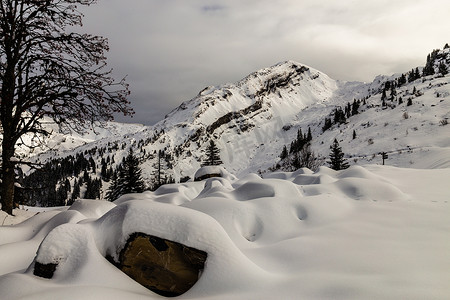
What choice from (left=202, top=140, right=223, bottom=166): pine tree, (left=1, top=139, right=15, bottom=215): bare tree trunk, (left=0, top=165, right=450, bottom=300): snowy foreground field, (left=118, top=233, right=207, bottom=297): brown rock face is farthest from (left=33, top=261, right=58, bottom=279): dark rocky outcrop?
(left=202, top=140, right=223, bottom=166): pine tree

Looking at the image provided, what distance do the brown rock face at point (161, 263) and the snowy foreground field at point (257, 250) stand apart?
96 mm

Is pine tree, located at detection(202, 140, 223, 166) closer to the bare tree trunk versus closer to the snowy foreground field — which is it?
the bare tree trunk

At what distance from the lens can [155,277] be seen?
3119 millimetres

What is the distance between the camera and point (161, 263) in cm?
316

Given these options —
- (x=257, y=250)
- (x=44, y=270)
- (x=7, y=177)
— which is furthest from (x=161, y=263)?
(x=7, y=177)

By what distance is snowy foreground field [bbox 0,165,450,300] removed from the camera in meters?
2.66

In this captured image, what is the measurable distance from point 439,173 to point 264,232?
10.7m

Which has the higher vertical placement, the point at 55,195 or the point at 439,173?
the point at 439,173

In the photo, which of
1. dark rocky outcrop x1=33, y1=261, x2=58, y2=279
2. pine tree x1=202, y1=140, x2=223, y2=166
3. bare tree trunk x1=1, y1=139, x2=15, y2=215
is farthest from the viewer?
pine tree x1=202, y1=140, x2=223, y2=166

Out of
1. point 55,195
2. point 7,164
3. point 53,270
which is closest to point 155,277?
point 53,270

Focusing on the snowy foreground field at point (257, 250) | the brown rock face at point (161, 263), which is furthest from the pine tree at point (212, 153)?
the brown rock face at point (161, 263)

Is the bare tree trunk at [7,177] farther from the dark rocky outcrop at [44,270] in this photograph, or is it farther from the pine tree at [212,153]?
the pine tree at [212,153]

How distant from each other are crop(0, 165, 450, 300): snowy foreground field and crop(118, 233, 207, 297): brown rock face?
0.31 feet

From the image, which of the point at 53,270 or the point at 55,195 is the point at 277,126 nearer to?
the point at 55,195
